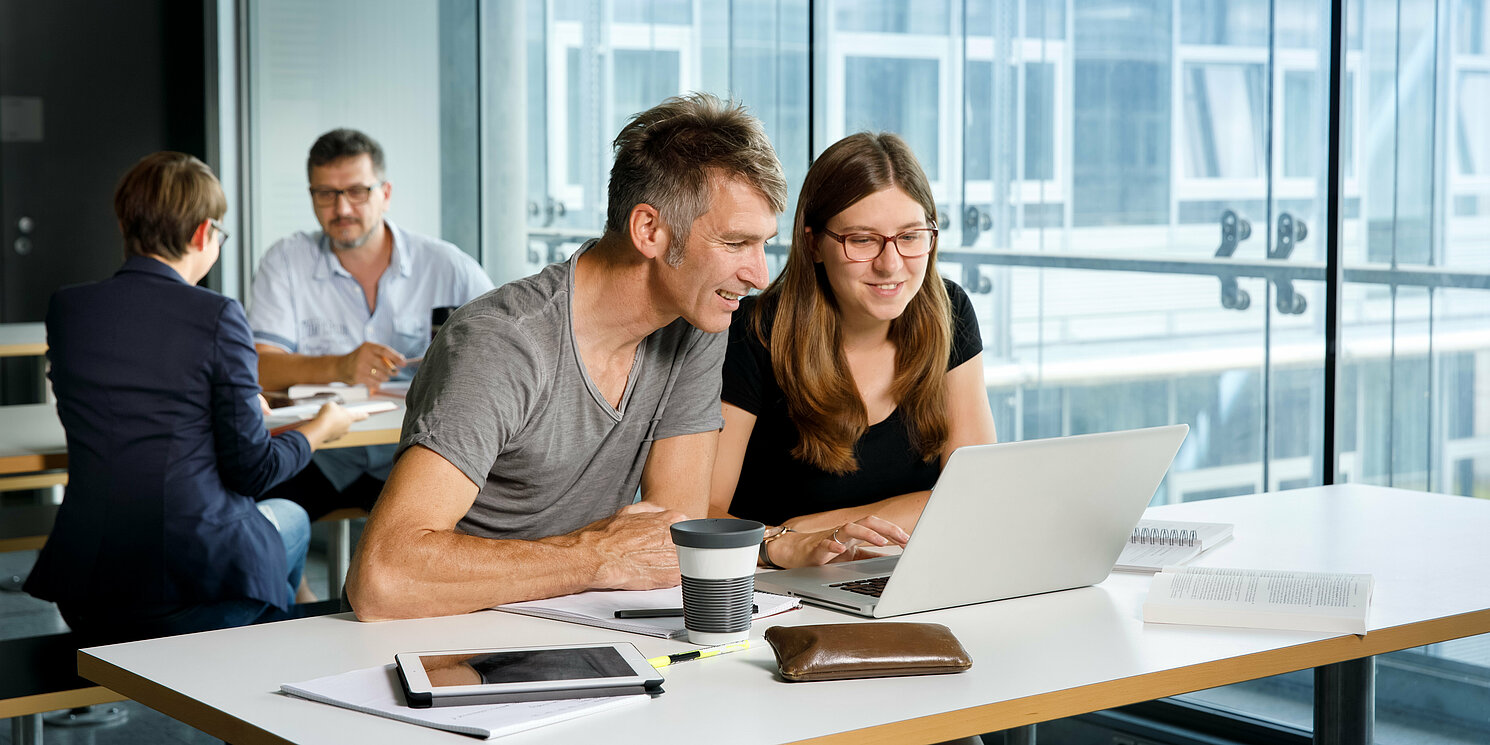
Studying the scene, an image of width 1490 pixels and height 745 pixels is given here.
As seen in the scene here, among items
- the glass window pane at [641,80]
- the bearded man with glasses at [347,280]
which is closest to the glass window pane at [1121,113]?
the glass window pane at [641,80]

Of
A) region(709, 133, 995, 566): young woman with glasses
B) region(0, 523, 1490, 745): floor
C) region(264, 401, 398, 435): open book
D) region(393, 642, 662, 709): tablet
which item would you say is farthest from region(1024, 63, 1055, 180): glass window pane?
region(393, 642, 662, 709): tablet

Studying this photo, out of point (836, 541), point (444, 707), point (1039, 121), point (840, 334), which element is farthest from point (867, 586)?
point (1039, 121)

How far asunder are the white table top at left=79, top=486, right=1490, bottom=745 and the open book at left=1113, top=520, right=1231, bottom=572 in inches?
1.9

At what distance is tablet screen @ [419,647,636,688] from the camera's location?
1.17 meters

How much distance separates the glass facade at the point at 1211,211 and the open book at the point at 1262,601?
1142 millimetres

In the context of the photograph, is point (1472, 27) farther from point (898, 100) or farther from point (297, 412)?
point (297, 412)

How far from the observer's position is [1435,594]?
1.60 metres

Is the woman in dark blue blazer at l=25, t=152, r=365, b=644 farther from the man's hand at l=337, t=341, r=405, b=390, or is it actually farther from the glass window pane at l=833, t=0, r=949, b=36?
the glass window pane at l=833, t=0, r=949, b=36

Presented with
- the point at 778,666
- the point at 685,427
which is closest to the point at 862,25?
the point at 685,427

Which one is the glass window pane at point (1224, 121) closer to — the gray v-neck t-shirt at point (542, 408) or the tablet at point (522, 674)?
the gray v-neck t-shirt at point (542, 408)

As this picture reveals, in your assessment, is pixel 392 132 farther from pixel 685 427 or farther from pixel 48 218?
pixel 685 427

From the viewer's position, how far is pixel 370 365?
3426 millimetres

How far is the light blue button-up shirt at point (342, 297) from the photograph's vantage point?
375 centimetres

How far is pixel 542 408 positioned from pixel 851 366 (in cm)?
65
